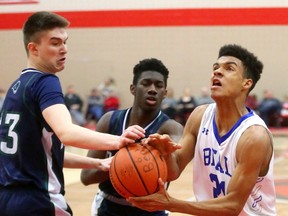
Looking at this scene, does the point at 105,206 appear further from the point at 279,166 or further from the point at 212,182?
the point at 279,166

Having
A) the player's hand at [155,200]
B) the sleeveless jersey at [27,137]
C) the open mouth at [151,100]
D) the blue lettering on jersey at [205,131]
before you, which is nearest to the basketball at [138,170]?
the player's hand at [155,200]

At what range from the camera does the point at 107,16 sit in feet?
53.0

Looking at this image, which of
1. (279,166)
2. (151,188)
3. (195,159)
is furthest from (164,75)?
(279,166)

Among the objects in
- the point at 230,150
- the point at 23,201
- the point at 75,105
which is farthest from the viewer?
the point at 75,105

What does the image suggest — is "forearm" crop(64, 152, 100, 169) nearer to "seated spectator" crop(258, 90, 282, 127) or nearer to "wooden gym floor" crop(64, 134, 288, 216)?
"wooden gym floor" crop(64, 134, 288, 216)

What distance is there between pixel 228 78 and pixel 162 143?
0.63 m

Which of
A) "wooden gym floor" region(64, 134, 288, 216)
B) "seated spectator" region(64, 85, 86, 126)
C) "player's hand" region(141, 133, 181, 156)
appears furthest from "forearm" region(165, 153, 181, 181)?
"seated spectator" region(64, 85, 86, 126)

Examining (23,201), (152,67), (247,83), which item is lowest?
(23,201)

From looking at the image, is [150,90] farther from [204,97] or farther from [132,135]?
[204,97]

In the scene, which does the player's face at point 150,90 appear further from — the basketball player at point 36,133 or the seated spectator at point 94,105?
the seated spectator at point 94,105

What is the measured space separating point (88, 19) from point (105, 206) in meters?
12.1

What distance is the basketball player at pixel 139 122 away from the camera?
4184mm

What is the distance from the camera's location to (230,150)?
12.1ft

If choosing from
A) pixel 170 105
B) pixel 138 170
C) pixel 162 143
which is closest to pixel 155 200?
pixel 138 170
